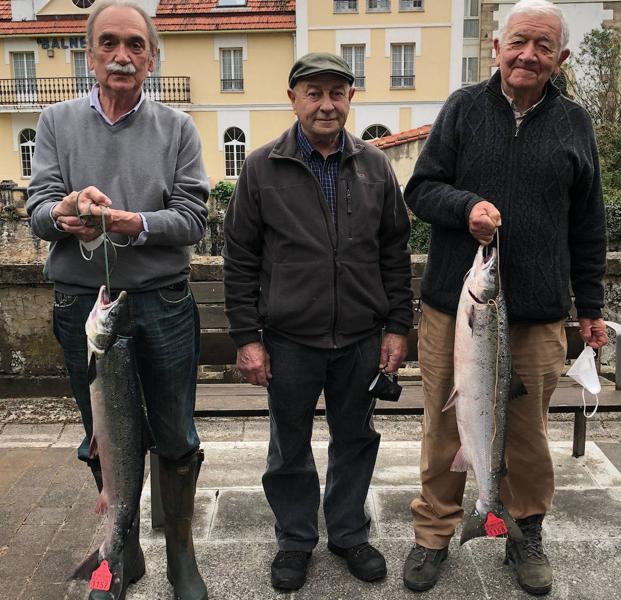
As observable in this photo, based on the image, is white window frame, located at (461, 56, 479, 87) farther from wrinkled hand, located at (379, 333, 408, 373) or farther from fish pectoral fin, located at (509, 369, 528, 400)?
fish pectoral fin, located at (509, 369, 528, 400)

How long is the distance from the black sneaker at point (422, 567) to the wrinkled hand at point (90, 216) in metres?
1.96

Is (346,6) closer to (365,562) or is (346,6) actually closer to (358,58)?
(358,58)

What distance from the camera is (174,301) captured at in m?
2.86

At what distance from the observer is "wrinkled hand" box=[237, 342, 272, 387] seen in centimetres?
306

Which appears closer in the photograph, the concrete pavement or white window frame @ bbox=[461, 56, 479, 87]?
the concrete pavement

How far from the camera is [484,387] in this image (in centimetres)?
284

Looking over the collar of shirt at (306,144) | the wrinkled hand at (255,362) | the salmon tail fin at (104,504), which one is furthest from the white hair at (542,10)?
the salmon tail fin at (104,504)

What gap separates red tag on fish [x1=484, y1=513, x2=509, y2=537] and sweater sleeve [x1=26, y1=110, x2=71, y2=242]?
2065 millimetres

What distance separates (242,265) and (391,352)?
2.55 feet

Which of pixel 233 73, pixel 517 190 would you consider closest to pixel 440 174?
pixel 517 190

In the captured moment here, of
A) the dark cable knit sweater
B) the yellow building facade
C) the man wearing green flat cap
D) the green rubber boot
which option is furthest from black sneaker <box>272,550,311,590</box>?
the yellow building facade

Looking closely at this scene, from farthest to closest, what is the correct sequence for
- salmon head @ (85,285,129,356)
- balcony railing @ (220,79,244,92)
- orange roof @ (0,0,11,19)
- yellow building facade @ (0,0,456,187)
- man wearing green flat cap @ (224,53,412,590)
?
orange roof @ (0,0,11,19), balcony railing @ (220,79,244,92), yellow building facade @ (0,0,456,187), man wearing green flat cap @ (224,53,412,590), salmon head @ (85,285,129,356)

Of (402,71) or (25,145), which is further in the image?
(25,145)

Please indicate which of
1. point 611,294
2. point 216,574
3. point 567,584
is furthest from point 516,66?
point 611,294
